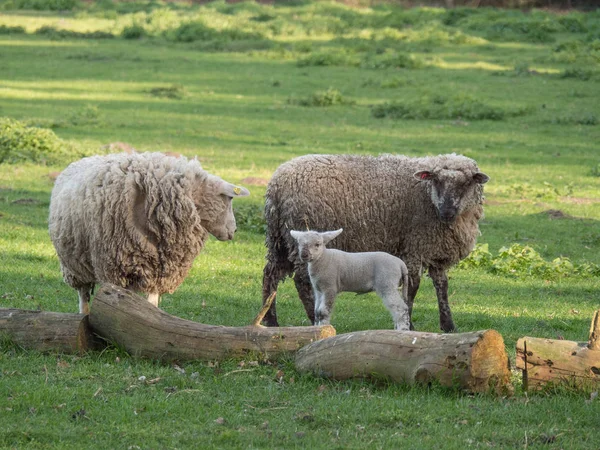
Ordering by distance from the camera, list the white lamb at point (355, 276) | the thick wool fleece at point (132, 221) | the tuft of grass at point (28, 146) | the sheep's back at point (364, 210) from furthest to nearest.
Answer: the tuft of grass at point (28, 146), the sheep's back at point (364, 210), the white lamb at point (355, 276), the thick wool fleece at point (132, 221)

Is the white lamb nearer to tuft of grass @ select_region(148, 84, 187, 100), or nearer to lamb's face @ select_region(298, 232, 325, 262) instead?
lamb's face @ select_region(298, 232, 325, 262)

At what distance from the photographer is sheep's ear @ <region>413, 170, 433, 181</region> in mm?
10383

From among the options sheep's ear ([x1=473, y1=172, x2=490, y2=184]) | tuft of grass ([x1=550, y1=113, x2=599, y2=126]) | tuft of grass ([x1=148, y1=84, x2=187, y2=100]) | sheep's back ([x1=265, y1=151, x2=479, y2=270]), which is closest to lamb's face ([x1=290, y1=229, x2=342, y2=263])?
sheep's back ([x1=265, y1=151, x2=479, y2=270])

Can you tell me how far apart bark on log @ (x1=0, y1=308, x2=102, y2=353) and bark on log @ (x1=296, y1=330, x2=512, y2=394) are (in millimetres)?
1840

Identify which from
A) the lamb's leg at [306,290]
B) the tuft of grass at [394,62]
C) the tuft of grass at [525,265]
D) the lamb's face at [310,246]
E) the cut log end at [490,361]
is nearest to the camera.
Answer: the cut log end at [490,361]

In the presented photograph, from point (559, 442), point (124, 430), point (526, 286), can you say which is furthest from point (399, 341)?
point (526, 286)

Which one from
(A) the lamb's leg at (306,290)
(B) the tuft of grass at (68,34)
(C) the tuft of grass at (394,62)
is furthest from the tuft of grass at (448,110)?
(B) the tuft of grass at (68,34)

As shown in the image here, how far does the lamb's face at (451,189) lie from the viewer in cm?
1021

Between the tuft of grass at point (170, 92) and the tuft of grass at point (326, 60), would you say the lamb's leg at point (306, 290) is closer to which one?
the tuft of grass at point (170, 92)

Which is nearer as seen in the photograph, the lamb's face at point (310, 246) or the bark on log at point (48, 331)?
the bark on log at point (48, 331)

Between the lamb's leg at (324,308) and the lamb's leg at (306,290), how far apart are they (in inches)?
32.0

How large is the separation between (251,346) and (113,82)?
902 inches

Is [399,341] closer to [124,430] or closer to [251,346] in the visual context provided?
[251,346]

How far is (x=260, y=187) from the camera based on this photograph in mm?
17594
